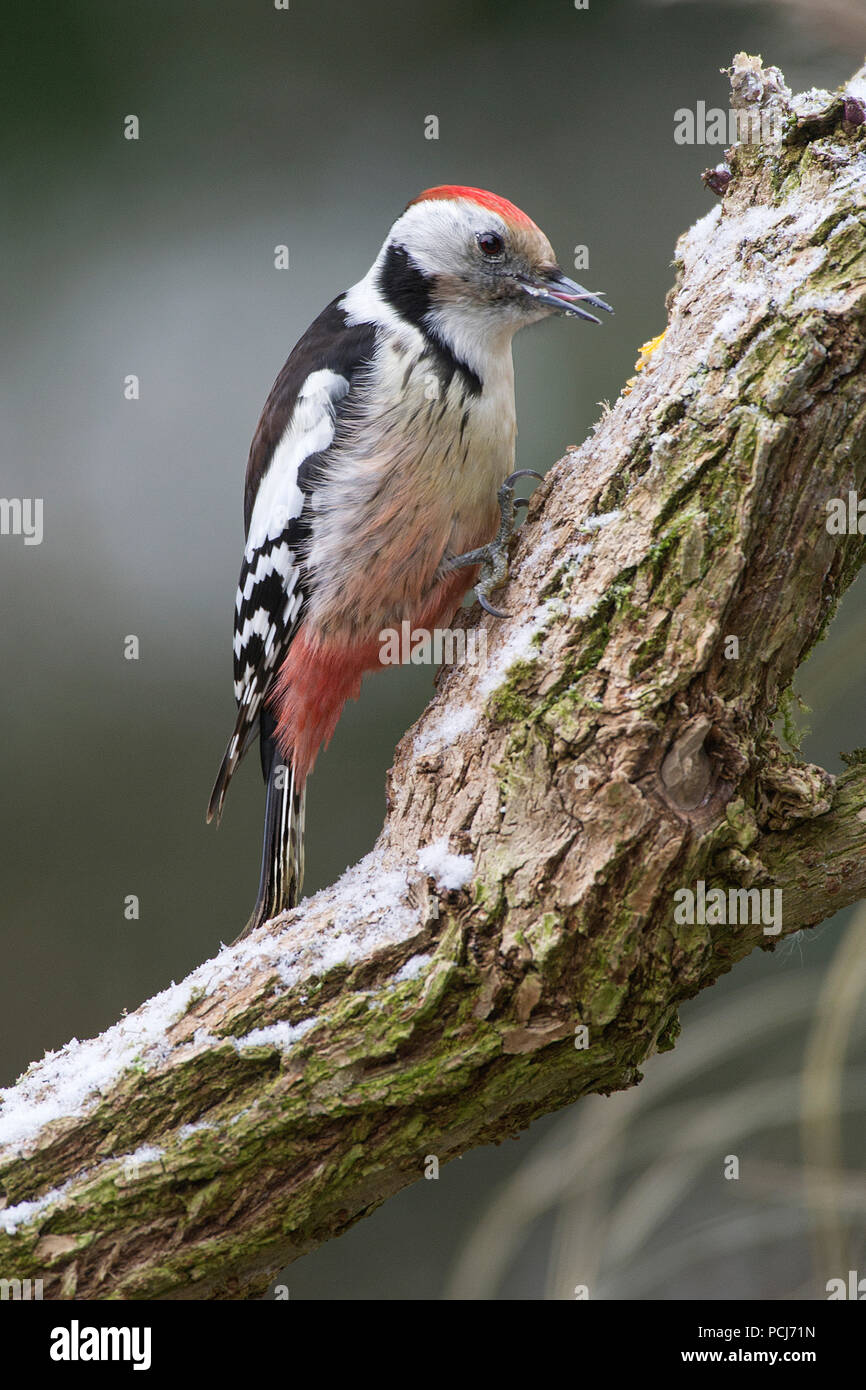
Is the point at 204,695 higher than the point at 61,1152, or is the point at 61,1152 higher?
the point at 204,695

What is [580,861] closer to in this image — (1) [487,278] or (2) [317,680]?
(2) [317,680]

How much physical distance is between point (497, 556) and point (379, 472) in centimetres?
31

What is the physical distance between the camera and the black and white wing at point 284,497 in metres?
1.70

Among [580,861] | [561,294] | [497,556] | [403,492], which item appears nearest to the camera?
[580,861]

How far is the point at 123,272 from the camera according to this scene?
295 cm

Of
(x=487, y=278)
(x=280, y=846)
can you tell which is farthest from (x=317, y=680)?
(x=487, y=278)

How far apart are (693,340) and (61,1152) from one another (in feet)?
3.82

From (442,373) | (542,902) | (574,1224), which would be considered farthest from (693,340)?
(574,1224)

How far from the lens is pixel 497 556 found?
4.63ft

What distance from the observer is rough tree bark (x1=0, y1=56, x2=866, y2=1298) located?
1.11 m

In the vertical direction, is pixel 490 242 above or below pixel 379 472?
above

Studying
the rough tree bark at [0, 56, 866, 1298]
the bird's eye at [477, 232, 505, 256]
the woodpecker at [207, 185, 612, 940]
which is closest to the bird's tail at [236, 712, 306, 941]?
the woodpecker at [207, 185, 612, 940]

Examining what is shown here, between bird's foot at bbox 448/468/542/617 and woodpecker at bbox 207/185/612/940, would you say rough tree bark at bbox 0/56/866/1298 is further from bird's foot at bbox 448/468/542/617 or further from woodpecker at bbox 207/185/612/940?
woodpecker at bbox 207/185/612/940

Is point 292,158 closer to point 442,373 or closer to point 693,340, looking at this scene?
point 442,373
